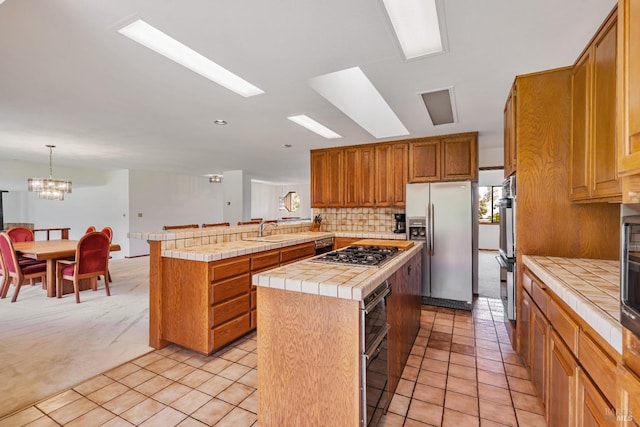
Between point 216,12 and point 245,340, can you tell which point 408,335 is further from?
point 216,12

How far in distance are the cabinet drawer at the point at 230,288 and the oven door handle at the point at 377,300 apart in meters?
1.49

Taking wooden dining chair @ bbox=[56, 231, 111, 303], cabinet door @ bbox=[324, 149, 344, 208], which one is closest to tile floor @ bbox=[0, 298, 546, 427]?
wooden dining chair @ bbox=[56, 231, 111, 303]

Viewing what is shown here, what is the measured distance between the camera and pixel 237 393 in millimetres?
2031

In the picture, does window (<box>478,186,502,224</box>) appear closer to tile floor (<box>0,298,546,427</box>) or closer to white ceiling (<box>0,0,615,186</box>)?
white ceiling (<box>0,0,615,186</box>)

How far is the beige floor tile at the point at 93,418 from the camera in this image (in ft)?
5.68

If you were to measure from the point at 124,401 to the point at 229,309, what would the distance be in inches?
36.7

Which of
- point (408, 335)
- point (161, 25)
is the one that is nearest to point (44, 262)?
point (161, 25)

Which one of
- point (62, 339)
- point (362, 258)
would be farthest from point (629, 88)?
point (62, 339)

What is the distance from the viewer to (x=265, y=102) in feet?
9.41

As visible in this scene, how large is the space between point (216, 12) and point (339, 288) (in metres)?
1.57

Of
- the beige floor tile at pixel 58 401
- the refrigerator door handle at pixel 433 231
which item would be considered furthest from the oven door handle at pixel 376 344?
the refrigerator door handle at pixel 433 231

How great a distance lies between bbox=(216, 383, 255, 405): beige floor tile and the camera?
77.0 inches

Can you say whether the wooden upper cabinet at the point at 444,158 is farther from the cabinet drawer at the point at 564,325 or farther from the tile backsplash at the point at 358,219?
the cabinet drawer at the point at 564,325

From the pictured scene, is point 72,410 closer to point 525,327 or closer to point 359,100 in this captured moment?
point 525,327
